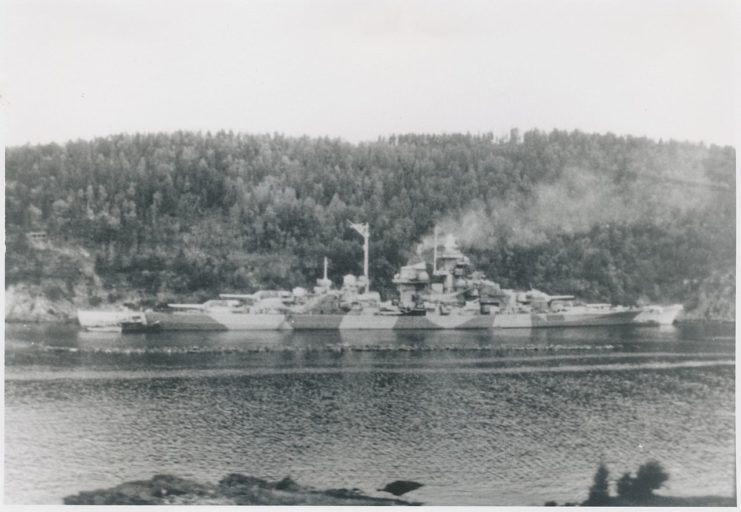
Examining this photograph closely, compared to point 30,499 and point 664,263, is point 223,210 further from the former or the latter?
point 664,263

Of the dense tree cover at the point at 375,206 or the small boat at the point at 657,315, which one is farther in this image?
the small boat at the point at 657,315

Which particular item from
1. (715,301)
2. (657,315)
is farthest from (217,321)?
(715,301)

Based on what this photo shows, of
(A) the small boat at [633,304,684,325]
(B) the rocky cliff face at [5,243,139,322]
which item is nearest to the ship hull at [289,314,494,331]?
Result: (A) the small boat at [633,304,684,325]

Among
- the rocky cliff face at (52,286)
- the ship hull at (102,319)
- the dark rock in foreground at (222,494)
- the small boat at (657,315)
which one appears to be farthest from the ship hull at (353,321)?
the dark rock in foreground at (222,494)

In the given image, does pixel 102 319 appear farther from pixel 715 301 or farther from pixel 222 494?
pixel 715 301

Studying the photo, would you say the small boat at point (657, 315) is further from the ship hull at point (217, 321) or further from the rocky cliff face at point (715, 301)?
the ship hull at point (217, 321)

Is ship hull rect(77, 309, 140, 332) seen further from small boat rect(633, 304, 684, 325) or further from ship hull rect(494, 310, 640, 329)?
small boat rect(633, 304, 684, 325)
